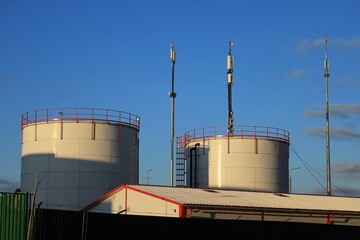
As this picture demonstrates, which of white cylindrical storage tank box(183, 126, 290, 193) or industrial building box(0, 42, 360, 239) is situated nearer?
industrial building box(0, 42, 360, 239)

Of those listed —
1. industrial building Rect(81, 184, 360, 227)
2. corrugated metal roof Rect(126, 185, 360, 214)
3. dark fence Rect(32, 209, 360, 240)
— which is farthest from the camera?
corrugated metal roof Rect(126, 185, 360, 214)

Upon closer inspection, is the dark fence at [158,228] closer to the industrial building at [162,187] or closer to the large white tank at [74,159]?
the industrial building at [162,187]

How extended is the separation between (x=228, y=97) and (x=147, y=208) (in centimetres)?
Answer: 2179

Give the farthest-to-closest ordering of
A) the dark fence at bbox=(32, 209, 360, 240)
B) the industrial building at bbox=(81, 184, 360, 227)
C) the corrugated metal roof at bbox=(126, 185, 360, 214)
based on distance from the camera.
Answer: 1. the corrugated metal roof at bbox=(126, 185, 360, 214)
2. the industrial building at bbox=(81, 184, 360, 227)
3. the dark fence at bbox=(32, 209, 360, 240)

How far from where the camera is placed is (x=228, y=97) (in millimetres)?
52750

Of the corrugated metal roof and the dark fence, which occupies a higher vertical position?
the corrugated metal roof

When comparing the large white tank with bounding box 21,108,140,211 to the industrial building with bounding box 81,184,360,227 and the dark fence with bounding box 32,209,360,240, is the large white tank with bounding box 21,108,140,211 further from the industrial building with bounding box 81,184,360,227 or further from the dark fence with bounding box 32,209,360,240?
the dark fence with bounding box 32,209,360,240

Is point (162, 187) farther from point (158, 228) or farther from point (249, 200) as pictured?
point (158, 228)

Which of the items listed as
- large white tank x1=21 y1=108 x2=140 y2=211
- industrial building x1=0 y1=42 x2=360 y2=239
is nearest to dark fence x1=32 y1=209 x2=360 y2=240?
industrial building x1=0 y1=42 x2=360 y2=239

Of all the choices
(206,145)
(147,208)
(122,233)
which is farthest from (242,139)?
(122,233)

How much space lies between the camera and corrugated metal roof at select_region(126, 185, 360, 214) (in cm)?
3241

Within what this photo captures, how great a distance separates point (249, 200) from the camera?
115ft

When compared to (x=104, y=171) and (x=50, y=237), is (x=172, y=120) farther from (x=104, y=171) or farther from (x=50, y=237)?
(x=50, y=237)

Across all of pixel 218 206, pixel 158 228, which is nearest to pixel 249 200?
pixel 218 206
